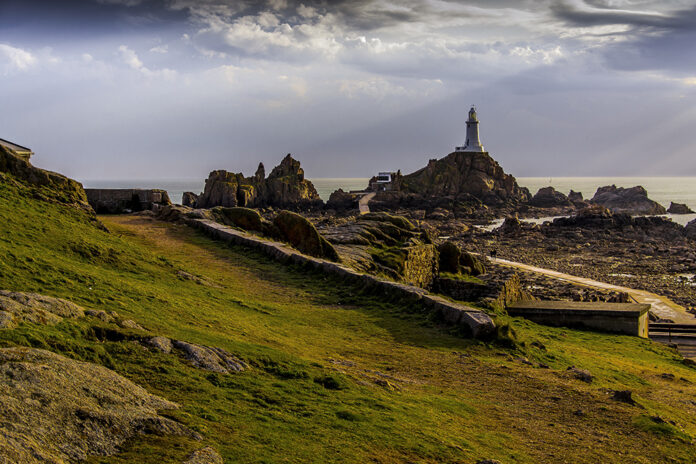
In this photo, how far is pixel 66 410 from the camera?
4.50 m

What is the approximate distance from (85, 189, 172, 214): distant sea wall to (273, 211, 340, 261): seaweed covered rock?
694 cm

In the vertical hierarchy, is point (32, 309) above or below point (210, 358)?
above

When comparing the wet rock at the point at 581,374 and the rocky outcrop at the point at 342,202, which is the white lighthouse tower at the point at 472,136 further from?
the wet rock at the point at 581,374

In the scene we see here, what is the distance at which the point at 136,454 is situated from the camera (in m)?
4.39

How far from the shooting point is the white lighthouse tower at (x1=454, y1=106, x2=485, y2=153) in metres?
137

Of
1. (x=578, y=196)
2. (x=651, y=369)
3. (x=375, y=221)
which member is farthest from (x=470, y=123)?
(x=651, y=369)

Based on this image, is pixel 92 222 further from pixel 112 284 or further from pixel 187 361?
pixel 187 361

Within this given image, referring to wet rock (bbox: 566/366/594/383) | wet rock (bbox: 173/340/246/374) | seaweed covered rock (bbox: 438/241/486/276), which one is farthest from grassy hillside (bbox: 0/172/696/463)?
seaweed covered rock (bbox: 438/241/486/276)

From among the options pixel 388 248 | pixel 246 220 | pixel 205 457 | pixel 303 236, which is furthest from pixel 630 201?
pixel 205 457

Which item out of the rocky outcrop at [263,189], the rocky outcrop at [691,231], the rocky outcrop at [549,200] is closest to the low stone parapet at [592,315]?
the rocky outcrop at [691,231]

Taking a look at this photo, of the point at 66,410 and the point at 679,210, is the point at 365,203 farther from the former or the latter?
the point at 66,410

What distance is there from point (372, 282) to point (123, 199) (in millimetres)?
15099

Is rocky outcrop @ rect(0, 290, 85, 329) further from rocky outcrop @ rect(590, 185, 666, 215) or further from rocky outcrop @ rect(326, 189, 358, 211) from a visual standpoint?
rocky outcrop @ rect(590, 185, 666, 215)

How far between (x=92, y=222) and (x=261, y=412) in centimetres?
1182
